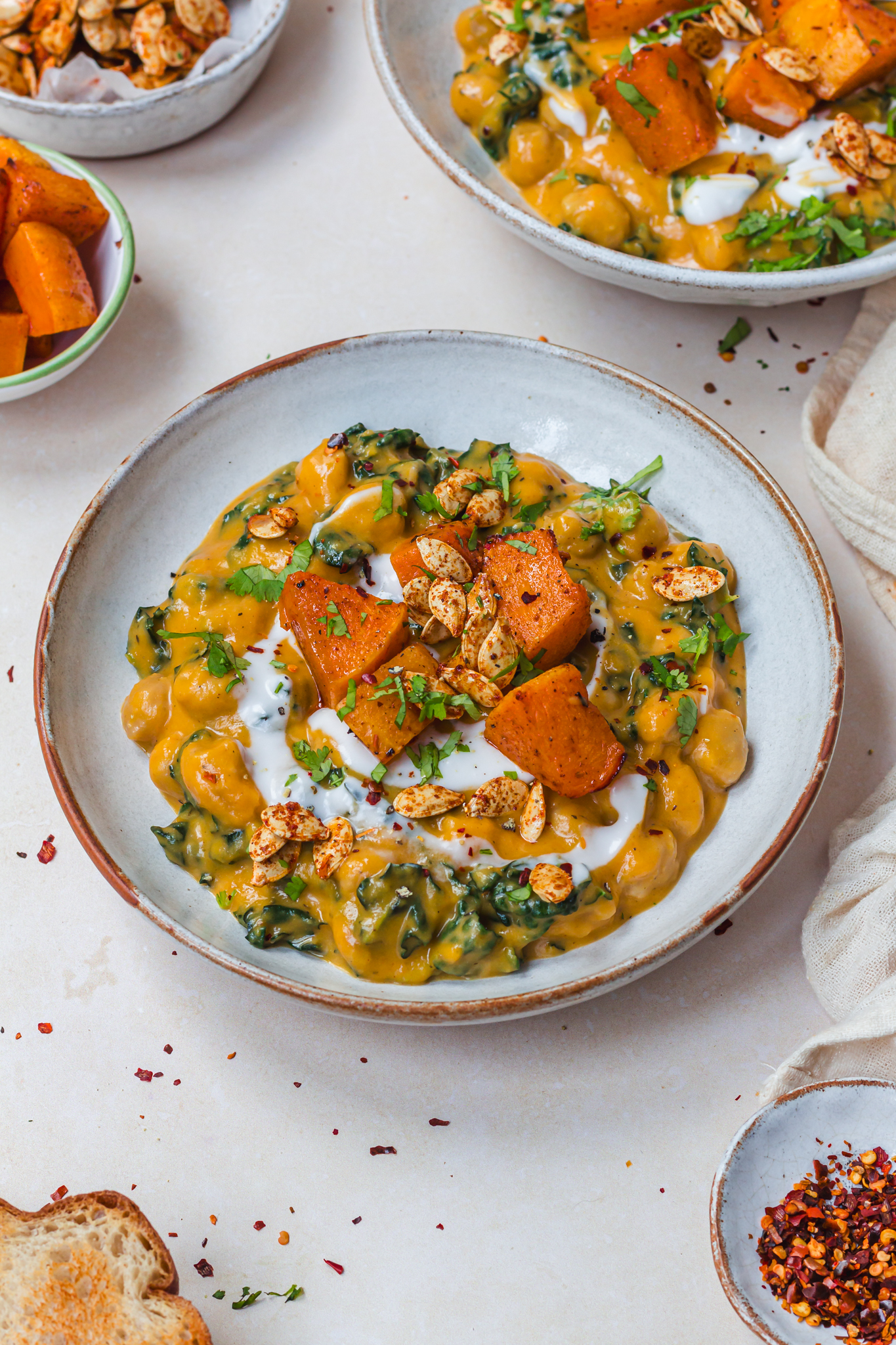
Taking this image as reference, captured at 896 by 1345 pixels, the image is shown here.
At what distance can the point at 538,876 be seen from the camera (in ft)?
7.55

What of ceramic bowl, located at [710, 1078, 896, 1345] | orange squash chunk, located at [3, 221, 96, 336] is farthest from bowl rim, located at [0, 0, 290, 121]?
ceramic bowl, located at [710, 1078, 896, 1345]

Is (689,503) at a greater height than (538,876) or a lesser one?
greater

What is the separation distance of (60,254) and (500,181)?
1.23 metres

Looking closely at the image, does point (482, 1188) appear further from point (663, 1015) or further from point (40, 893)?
point (40, 893)

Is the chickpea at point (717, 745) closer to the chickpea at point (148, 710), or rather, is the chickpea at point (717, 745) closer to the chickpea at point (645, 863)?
the chickpea at point (645, 863)

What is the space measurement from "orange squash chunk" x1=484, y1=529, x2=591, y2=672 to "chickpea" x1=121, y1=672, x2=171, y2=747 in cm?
80

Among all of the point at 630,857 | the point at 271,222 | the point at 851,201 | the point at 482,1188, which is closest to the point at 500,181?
the point at 271,222

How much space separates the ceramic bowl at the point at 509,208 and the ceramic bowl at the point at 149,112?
38cm

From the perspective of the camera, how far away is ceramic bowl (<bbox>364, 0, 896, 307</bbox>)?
284 cm

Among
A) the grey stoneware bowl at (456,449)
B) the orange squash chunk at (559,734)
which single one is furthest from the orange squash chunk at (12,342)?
the orange squash chunk at (559,734)

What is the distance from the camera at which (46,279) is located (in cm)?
288

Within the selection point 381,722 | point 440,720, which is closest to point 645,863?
point 440,720

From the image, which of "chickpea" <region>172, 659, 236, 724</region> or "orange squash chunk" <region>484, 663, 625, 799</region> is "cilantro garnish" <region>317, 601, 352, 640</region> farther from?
"orange squash chunk" <region>484, 663, 625, 799</region>

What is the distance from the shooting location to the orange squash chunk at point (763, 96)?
2.96 metres
